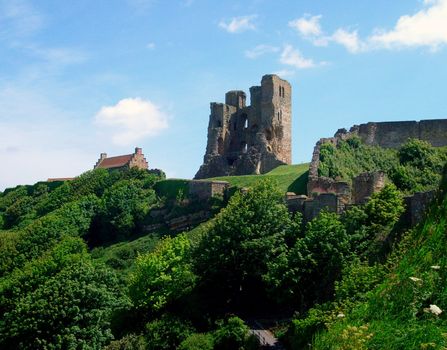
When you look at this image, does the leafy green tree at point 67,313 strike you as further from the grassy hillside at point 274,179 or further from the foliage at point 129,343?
the grassy hillside at point 274,179

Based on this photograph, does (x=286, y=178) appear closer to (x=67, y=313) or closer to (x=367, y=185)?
(x=367, y=185)

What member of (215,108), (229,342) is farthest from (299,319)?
(215,108)

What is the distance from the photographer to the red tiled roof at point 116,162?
77588mm

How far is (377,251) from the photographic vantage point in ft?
92.3

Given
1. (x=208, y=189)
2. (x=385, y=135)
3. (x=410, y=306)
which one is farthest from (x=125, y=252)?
(x=410, y=306)

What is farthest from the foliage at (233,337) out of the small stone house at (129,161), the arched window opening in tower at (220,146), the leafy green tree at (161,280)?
the small stone house at (129,161)

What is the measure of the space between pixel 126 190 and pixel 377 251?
115 feet

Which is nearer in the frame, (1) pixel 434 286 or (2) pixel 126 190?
(1) pixel 434 286

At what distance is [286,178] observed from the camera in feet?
166

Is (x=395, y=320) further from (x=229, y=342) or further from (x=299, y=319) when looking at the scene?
(x=229, y=342)

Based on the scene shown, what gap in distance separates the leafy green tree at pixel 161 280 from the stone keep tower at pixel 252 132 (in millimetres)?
22744

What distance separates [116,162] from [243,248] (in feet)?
156

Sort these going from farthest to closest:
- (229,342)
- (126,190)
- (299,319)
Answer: (126,190) → (229,342) → (299,319)

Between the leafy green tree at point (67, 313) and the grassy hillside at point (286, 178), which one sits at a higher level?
the grassy hillside at point (286, 178)
